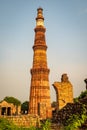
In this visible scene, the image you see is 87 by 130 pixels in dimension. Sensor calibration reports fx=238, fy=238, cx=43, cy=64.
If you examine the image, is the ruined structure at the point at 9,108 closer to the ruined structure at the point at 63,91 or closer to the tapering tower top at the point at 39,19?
the ruined structure at the point at 63,91

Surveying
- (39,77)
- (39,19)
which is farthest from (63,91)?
(39,19)

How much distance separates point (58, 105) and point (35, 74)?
7.79 meters

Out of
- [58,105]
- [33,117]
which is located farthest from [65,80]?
[33,117]

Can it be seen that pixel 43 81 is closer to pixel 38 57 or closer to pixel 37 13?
pixel 38 57

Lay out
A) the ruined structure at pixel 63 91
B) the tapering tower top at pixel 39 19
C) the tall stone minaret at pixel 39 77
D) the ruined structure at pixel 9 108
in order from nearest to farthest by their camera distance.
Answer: the ruined structure at pixel 63 91 < the ruined structure at pixel 9 108 < the tall stone minaret at pixel 39 77 < the tapering tower top at pixel 39 19

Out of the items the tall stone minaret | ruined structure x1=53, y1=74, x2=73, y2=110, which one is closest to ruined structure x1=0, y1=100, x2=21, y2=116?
the tall stone minaret

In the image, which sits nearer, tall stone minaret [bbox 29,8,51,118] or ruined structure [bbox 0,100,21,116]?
ruined structure [bbox 0,100,21,116]

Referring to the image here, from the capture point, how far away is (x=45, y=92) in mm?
24891

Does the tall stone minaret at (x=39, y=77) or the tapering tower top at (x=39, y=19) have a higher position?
the tapering tower top at (x=39, y=19)

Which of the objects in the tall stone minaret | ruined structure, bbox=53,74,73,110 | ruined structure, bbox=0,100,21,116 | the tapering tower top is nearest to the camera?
ruined structure, bbox=53,74,73,110

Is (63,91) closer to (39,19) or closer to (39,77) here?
(39,77)

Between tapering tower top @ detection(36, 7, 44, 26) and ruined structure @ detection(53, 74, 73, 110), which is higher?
tapering tower top @ detection(36, 7, 44, 26)

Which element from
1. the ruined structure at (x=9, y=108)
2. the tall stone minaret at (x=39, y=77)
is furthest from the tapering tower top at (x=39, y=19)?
the ruined structure at (x=9, y=108)

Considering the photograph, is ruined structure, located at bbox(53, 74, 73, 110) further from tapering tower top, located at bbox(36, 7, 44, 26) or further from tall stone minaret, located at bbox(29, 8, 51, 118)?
tapering tower top, located at bbox(36, 7, 44, 26)
